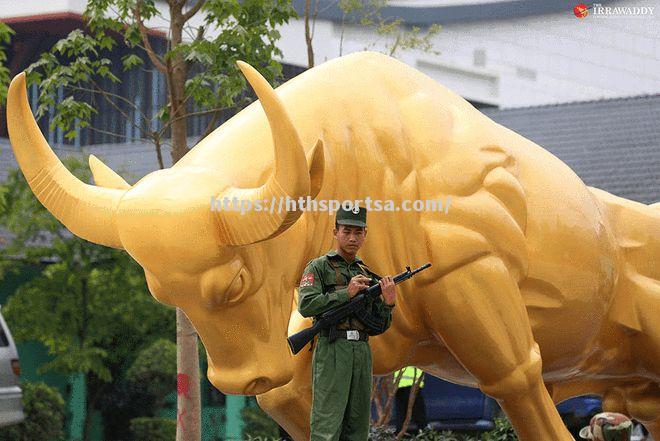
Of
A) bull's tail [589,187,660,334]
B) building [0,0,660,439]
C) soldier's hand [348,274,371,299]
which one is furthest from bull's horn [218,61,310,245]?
building [0,0,660,439]

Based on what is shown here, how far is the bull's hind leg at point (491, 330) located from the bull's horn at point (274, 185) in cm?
106

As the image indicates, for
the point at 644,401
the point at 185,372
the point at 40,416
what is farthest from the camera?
Result: the point at 40,416

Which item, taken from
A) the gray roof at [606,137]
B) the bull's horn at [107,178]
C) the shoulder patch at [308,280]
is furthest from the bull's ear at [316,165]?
the gray roof at [606,137]

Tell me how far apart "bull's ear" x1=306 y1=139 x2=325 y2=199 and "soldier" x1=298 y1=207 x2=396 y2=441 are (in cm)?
21

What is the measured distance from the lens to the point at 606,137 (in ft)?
57.8

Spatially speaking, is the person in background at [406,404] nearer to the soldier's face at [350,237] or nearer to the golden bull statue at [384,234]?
the golden bull statue at [384,234]

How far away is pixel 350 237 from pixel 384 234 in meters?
0.72

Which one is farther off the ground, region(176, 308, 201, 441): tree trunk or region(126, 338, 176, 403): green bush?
region(176, 308, 201, 441): tree trunk

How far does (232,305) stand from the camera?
16.8 feet

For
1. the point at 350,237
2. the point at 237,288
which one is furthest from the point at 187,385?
the point at 350,237

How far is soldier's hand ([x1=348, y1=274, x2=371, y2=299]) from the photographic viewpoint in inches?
186

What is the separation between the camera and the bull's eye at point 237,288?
505cm

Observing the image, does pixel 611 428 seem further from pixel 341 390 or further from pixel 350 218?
pixel 350 218

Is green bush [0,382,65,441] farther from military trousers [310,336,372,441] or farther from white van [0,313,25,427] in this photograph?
military trousers [310,336,372,441]
